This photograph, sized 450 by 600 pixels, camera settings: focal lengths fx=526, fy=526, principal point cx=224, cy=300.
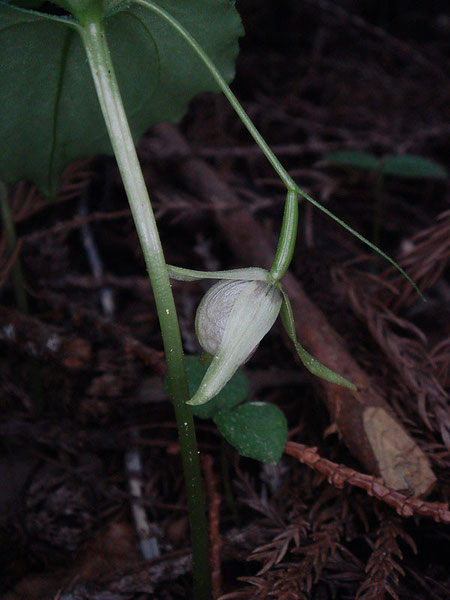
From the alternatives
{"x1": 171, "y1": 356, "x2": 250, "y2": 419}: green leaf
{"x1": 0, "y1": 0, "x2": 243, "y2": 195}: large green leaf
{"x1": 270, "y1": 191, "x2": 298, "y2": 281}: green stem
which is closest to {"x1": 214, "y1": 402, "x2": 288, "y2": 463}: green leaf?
{"x1": 171, "y1": 356, "x2": 250, "y2": 419}: green leaf

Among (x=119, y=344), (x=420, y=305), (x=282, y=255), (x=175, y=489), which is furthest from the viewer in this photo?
(x=420, y=305)

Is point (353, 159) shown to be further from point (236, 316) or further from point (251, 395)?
point (236, 316)

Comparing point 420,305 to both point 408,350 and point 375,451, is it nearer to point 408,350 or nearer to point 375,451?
point 408,350

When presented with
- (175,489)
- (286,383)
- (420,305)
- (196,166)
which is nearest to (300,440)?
(286,383)

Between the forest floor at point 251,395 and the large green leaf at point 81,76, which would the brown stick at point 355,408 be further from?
the large green leaf at point 81,76

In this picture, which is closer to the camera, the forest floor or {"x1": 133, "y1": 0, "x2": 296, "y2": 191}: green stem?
{"x1": 133, "y1": 0, "x2": 296, "y2": 191}: green stem

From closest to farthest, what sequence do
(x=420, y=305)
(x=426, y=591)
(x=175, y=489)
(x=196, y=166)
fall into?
(x=426, y=591), (x=175, y=489), (x=420, y=305), (x=196, y=166)

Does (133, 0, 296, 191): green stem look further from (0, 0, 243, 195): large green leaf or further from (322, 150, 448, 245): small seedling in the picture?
(322, 150, 448, 245): small seedling
